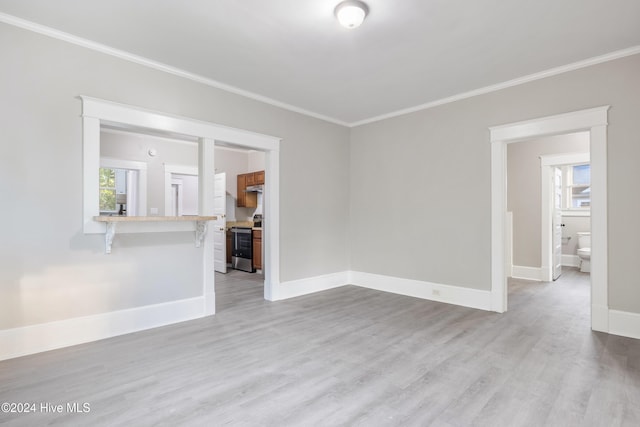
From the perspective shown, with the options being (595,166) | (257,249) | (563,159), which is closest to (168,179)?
(257,249)

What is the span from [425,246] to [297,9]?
333 cm

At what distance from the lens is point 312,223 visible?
494 centimetres

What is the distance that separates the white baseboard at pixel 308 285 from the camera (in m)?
4.46

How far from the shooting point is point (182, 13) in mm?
2494

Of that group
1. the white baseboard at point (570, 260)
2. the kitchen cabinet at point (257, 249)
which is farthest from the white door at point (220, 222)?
the white baseboard at point (570, 260)

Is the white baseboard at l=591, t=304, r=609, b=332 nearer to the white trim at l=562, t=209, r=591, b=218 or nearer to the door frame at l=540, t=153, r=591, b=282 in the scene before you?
the door frame at l=540, t=153, r=591, b=282

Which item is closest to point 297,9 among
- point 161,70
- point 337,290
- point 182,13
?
point 182,13

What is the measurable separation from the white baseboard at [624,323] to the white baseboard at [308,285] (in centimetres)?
329

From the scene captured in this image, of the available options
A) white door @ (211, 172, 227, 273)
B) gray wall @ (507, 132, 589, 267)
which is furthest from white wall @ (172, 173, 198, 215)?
gray wall @ (507, 132, 589, 267)

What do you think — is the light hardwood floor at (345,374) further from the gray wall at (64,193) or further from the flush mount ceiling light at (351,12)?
the flush mount ceiling light at (351,12)

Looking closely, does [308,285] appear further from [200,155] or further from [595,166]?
[595,166]

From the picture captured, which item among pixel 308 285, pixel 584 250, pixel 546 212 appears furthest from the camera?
pixel 584 250

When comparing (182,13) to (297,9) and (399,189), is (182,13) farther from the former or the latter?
(399,189)

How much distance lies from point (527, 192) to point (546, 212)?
465 millimetres
